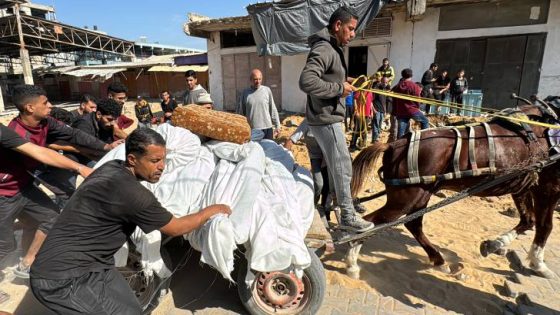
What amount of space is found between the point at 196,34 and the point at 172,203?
→ 12467mm

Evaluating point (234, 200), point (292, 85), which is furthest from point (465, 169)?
point (292, 85)

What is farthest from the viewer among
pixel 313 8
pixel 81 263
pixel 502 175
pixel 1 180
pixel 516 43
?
pixel 313 8

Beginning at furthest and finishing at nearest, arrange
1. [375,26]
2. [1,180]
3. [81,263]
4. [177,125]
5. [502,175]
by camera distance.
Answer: [375,26] → [177,125] → [502,175] → [1,180] → [81,263]

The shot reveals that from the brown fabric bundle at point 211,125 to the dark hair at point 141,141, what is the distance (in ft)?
3.92

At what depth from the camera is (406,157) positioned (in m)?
3.07

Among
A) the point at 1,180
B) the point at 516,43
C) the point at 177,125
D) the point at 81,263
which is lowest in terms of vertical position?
the point at 81,263

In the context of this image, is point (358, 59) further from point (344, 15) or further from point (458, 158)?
point (344, 15)

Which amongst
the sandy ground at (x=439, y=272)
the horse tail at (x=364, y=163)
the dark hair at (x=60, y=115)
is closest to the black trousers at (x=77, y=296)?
the sandy ground at (x=439, y=272)

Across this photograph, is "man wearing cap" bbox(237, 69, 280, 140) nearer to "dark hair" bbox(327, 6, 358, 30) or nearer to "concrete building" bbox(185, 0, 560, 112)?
"dark hair" bbox(327, 6, 358, 30)

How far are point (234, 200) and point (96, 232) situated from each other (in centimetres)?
92

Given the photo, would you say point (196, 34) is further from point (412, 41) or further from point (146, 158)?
point (146, 158)

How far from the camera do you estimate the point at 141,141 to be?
6.06 ft

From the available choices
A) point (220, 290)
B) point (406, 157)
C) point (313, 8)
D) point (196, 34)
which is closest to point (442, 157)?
point (406, 157)

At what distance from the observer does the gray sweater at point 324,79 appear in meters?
2.54
